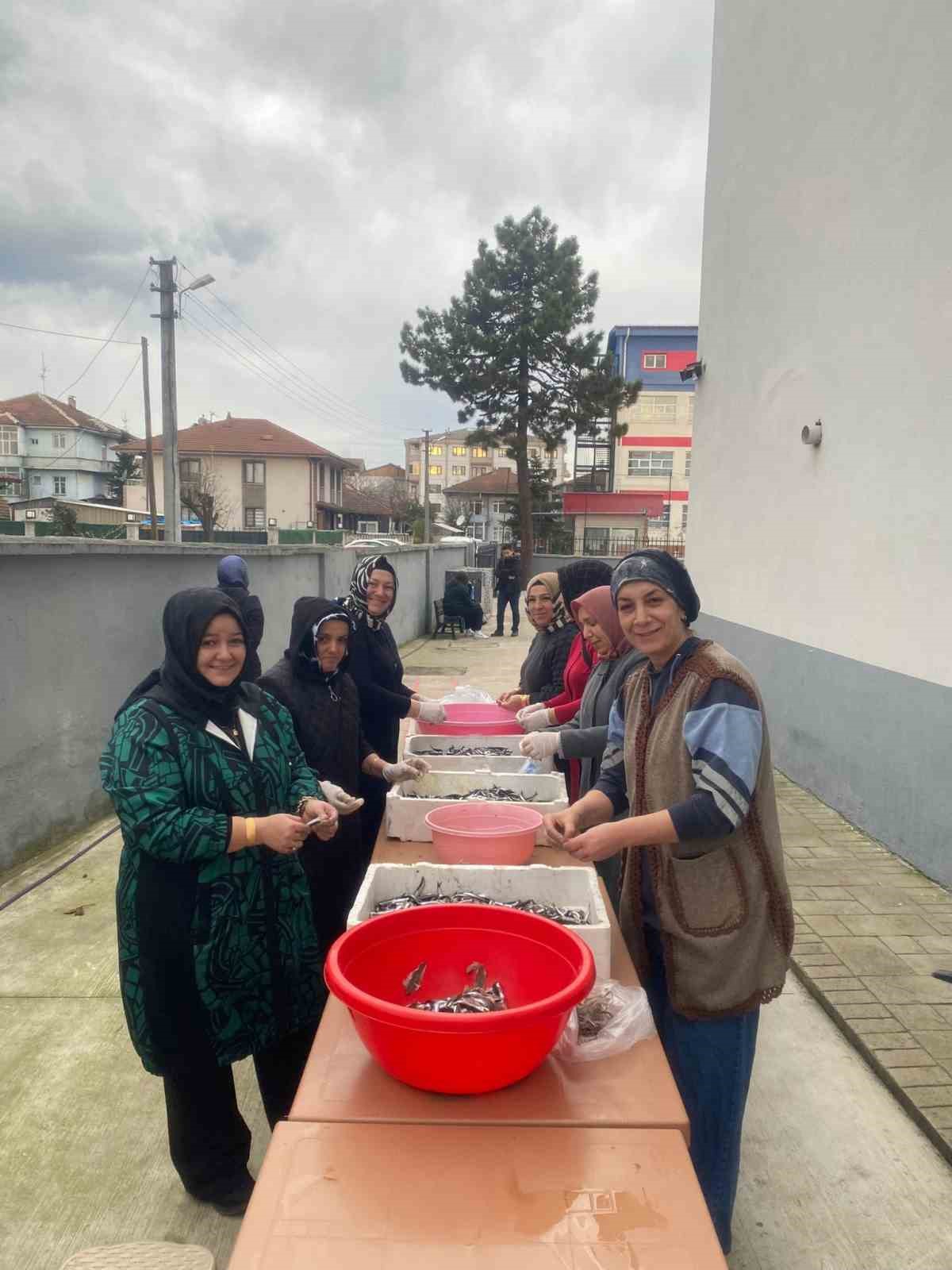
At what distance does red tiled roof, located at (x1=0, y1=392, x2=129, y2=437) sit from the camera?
5606cm

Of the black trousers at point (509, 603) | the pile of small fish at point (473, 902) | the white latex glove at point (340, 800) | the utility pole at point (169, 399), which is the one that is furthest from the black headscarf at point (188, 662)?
the black trousers at point (509, 603)

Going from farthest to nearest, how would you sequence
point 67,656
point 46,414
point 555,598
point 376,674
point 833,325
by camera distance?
point 46,414 < point 833,325 < point 67,656 < point 555,598 < point 376,674

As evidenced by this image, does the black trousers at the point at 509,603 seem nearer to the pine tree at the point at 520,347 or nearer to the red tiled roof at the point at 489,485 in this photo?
the pine tree at the point at 520,347

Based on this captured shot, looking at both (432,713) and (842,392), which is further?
(842,392)

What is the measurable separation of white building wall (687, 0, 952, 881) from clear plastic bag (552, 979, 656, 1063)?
3.56m

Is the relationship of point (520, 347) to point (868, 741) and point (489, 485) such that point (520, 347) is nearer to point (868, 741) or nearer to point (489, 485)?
point (868, 741)

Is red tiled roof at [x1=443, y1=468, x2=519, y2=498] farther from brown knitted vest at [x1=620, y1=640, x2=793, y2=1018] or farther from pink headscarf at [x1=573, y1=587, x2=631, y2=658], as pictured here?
brown knitted vest at [x1=620, y1=640, x2=793, y2=1018]

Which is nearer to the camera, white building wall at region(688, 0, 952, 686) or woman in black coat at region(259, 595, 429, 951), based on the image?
woman in black coat at region(259, 595, 429, 951)

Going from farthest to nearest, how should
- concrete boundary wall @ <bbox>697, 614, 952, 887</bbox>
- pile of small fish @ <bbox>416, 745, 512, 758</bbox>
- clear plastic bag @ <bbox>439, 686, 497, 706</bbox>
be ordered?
concrete boundary wall @ <bbox>697, 614, 952, 887</bbox>
clear plastic bag @ <bbox>439, 686, 497, 706</bbox>
pile of small fish @ <bbox>416, 745, 512, 758</bbox>

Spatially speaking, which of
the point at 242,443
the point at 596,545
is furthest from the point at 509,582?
the point at 242,443

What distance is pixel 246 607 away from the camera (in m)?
4.82

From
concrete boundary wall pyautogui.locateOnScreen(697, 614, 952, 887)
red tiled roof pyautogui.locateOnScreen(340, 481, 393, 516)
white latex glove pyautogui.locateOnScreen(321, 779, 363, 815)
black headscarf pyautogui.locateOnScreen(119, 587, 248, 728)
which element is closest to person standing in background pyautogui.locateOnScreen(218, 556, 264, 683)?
black headscarf pyautogui.locateOnScreen(119, 587, 248, 728)

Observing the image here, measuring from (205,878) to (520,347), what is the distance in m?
26.7

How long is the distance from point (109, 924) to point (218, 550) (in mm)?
3893
